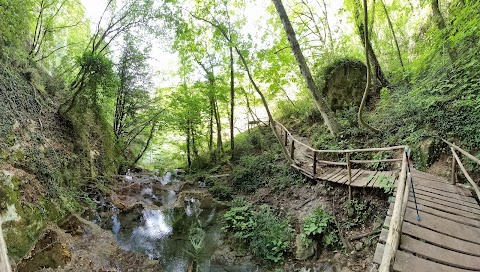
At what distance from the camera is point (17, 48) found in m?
8.16

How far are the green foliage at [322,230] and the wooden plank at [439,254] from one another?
3279mm

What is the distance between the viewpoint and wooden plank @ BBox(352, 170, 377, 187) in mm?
6265

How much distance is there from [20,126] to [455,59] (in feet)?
42.1

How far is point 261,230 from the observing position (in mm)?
7277

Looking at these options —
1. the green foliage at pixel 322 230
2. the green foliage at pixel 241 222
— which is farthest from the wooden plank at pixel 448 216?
the green foliage at pixel 241 222

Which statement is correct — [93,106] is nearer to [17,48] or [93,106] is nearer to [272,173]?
[17,48]

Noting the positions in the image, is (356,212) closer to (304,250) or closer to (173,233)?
(304,250)

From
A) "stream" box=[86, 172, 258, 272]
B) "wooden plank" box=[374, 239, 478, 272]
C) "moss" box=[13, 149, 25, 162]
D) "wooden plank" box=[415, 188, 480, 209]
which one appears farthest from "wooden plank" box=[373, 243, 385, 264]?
"moss" box=[13, 149, 25, 162]

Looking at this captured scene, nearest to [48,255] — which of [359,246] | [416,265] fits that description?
[416,265]

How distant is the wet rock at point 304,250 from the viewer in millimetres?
6137

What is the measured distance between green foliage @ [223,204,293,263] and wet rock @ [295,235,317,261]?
0.30 m

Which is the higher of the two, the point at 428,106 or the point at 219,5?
the point at 219,5

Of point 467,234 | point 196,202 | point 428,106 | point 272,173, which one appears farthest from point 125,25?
point 467,234

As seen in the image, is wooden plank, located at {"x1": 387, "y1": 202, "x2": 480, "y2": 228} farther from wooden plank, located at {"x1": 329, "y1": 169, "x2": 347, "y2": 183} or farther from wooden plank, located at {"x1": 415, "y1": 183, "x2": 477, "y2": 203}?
wooden plank, located at {"x1": 329, "y1": 169, "x2": 347, "y2": 183}
